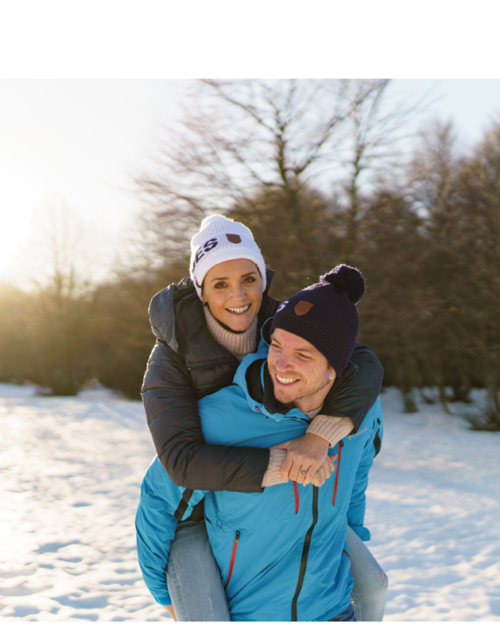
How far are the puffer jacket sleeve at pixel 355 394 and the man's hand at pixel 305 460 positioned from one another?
0.51ft

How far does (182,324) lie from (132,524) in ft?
17.5

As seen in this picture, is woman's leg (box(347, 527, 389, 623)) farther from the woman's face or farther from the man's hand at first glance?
the woman's face

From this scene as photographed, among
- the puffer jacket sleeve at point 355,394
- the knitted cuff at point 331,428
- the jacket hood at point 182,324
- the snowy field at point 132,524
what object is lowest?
the snowy field at point 132,524

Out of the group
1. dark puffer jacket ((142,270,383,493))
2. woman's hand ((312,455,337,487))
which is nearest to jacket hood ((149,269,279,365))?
dark puffer jacket ((142,270,383,493))

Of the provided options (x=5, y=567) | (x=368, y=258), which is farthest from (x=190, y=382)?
(x=368, y=258)

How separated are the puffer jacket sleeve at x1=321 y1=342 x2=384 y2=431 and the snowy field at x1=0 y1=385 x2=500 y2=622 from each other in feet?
10.7

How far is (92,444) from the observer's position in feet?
36.4

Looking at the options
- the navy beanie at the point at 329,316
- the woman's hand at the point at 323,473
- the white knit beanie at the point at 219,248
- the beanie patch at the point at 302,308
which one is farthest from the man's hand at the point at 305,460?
the white knit beanie at the point at 219,248

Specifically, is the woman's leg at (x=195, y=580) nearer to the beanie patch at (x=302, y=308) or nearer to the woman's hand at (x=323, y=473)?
the woman's hand at (x=323, y=473)

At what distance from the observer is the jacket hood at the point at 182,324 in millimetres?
1882

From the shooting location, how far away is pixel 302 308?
1692 millimetres

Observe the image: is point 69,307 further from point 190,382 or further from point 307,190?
point 190,382

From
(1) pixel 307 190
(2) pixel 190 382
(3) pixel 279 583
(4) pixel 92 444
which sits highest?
(1) pixel 307 190
